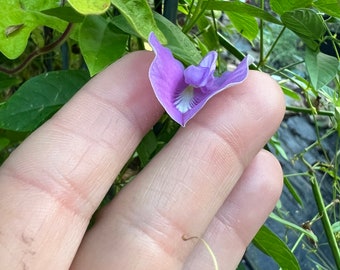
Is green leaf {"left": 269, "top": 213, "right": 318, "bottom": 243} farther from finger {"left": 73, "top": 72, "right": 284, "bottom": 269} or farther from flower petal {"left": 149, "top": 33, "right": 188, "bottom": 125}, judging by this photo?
flower petal {"left": 149, "top": 33, "right": 188, "bottom": 125}

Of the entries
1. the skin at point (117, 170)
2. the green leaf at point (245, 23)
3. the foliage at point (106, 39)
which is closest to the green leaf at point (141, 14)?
the foliage at point (106, 39)

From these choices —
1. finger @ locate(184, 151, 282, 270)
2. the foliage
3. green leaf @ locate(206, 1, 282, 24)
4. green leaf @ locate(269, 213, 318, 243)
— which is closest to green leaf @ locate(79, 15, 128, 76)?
the foliage

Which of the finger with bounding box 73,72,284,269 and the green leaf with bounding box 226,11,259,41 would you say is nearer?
the finger with bounding box 73,72,284,269

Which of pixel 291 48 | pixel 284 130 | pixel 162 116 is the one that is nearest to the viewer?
pixel 162 116

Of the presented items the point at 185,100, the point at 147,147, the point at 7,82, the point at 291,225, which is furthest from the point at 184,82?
the point at 291,225

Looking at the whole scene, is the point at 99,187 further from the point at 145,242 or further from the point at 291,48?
the point at 291,48

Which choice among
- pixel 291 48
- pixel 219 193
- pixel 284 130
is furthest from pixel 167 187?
pixel 291 48

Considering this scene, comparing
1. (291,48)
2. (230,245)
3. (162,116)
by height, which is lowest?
(291,48)
